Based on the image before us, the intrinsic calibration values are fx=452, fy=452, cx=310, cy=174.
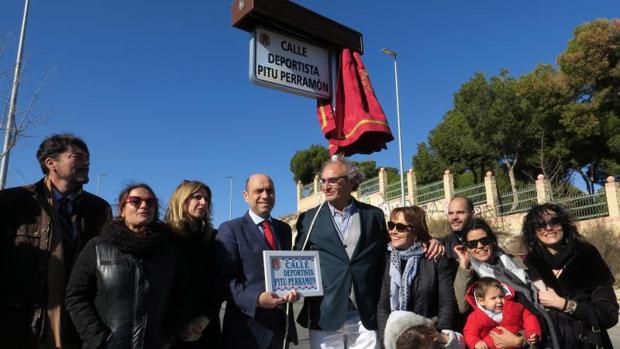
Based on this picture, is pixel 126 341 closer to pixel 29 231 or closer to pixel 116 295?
pixel 116 295

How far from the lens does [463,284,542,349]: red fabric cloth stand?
3025 mm

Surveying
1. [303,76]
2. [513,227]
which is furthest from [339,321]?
[513,227]

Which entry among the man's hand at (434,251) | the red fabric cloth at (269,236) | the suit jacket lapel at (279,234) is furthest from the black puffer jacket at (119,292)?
the man's hand at (434,251)

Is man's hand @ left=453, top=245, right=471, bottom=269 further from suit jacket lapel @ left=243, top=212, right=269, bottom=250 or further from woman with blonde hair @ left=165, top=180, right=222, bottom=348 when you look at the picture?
woman with blonde hair @ left=165, top=180, right=222, bottom=348

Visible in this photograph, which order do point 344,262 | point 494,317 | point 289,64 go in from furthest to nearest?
1. point 289,64
2. point 344,262
3. point 494,317

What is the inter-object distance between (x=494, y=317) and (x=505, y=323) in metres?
0.08

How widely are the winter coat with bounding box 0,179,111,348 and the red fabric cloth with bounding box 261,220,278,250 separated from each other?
1.37 metres

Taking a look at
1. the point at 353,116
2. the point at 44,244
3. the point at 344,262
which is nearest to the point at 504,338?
the point at 344,262

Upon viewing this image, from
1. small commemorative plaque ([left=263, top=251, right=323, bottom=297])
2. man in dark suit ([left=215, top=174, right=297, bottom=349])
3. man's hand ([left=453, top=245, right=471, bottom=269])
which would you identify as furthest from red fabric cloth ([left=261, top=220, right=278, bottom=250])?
man's hand ([left=453, top=245, right=471, bottom=269])

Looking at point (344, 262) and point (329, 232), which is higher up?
point (329, 232)

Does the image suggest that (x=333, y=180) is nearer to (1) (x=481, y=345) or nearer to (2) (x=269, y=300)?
(2) (x=269, y=300)

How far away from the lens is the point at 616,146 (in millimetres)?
21625

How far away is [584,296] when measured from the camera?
3.14 m

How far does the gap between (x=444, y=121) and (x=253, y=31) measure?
3009cm
